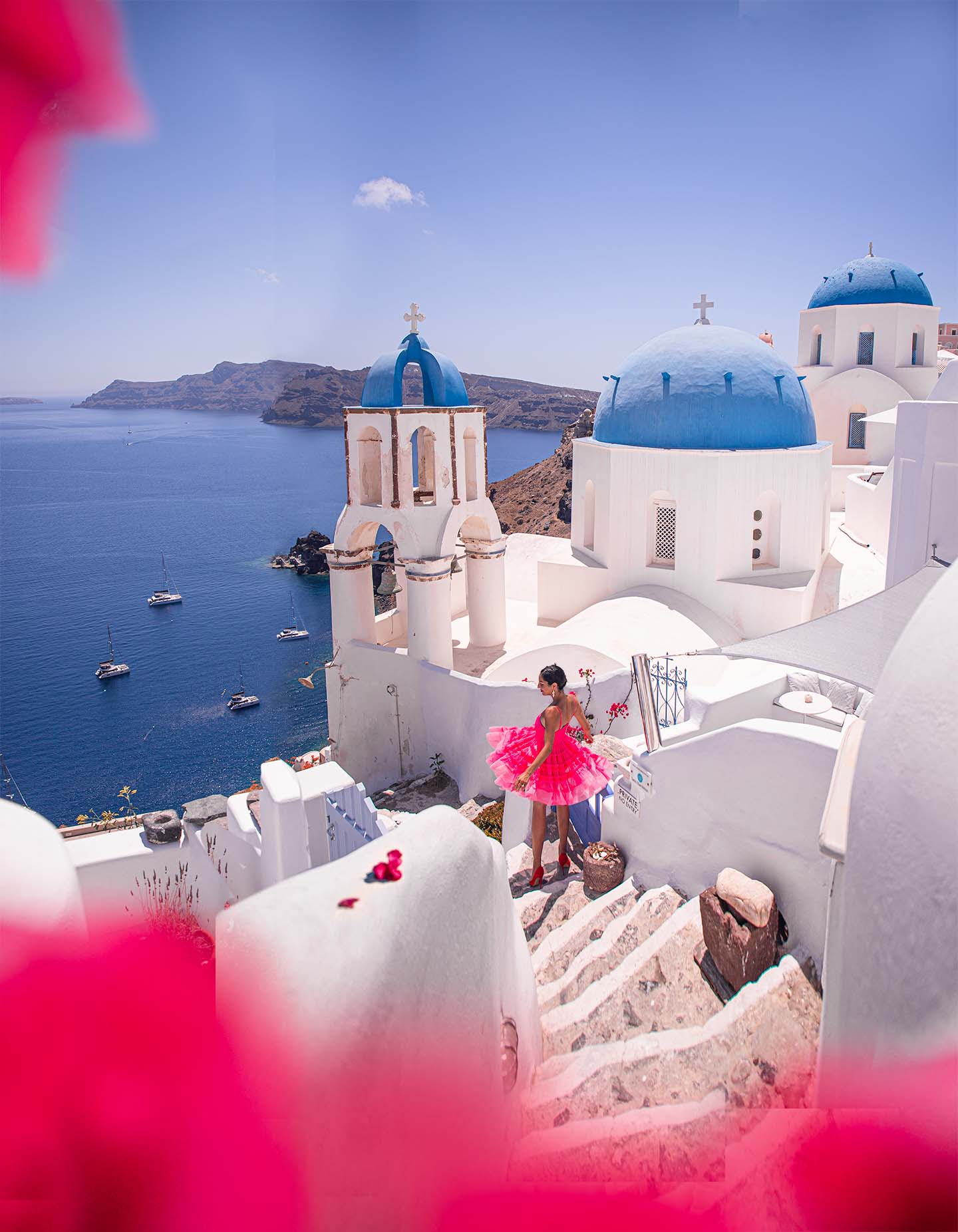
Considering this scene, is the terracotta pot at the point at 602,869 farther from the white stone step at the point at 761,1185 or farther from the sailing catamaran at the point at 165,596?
the sailing catamaran at the point at 165,596

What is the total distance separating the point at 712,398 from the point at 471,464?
3924 millimetres

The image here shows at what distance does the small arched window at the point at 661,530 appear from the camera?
43.5ft

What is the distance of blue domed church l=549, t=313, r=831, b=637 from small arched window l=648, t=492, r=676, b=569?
2 cm

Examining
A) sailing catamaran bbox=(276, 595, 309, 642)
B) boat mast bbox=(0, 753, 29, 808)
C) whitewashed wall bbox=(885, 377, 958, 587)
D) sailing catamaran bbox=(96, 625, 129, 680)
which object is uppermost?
whitewashed wall bbox=(885, 377, 958, 587)

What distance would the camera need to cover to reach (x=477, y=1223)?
74.3 inches

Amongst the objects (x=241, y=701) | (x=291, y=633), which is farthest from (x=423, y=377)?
(x=291, y=633)

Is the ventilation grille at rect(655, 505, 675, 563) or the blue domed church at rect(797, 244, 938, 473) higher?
the blue domed church at rect(797, 244, 938, 473)

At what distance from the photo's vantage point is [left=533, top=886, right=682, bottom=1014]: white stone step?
4.98m

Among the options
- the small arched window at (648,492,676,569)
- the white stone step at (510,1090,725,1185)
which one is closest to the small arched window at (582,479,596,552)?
the small arched window at (648,492,676,569)

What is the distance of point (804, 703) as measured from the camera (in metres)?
6.66

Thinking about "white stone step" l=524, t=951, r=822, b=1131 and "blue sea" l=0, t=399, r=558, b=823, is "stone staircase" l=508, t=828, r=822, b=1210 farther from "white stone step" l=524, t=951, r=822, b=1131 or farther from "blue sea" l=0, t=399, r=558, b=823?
"blue sea" l=0, t=399, r=558, b=823

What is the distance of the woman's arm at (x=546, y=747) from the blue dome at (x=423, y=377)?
781 cm

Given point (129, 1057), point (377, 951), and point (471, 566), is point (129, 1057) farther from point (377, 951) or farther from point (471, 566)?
point (471, 566)

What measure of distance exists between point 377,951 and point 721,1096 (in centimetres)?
256
